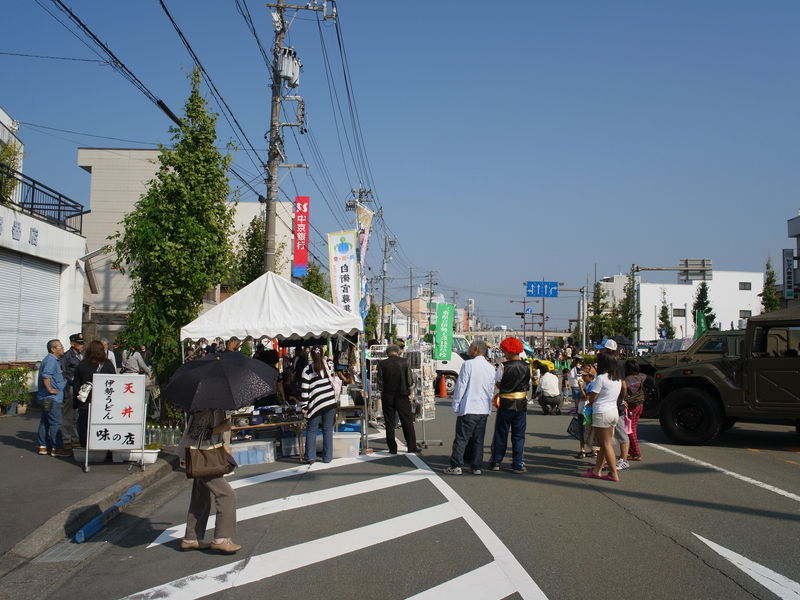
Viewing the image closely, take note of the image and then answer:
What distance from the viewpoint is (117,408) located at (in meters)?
9.77

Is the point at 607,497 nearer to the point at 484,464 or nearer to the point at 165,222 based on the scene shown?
the point at 484,464

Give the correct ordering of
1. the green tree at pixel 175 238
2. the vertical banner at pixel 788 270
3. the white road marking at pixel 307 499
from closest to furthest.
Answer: the white road marking at pixel 307 499
the green tree at pixel 175 238
the vertical banner at pixel 788 270

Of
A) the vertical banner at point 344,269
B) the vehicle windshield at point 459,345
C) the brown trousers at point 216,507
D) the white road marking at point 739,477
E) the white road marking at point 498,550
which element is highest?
the vertical banner at point 344,269

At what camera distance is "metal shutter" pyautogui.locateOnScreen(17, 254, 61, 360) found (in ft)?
56.7

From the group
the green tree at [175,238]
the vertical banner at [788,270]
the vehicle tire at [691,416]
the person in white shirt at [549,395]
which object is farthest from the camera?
the vertical banner at [788,270]

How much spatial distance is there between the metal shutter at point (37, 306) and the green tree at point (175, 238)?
4982 millimetres

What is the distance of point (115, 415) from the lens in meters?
9.77

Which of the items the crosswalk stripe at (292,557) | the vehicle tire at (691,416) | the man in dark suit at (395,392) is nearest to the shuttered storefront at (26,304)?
the man in dark suit at (395,392)

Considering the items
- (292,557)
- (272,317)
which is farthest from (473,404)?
(272,317)

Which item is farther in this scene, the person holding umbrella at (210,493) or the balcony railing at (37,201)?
the balcony railing at (37,201)

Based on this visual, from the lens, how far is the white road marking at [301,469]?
388 inches

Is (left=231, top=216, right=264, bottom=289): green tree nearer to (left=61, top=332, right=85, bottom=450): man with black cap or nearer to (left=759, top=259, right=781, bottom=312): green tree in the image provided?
(left=61, top=332, right=85, bottom=450): man with black cap

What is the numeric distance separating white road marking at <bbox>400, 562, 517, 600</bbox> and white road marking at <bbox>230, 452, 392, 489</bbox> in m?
4.89

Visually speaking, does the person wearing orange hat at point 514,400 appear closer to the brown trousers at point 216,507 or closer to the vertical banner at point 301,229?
the brown trousers at point 216,507
